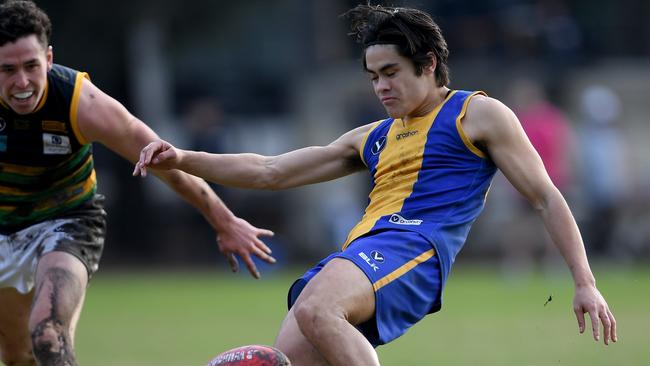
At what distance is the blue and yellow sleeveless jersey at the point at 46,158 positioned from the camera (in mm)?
6523

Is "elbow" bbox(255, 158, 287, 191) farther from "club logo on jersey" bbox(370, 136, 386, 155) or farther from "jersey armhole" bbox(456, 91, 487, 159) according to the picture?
"jersey armhole" bbox(456, 91, 487, 159)

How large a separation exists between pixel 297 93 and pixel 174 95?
236cm

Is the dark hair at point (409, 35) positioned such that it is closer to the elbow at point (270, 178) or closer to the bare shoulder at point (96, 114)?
the elbow at point (270, 178)

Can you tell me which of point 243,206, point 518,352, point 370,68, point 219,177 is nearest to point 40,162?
point 219,177

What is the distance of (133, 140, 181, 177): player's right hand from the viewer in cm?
598

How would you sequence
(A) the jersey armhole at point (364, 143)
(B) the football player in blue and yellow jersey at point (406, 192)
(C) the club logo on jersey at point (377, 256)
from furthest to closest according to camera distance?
(A) the jersey armhole at point (364, 143), (C) the club logo on jersey at point (377, 256), (B) the football player in blue and yellow jersey at point (406, 192)

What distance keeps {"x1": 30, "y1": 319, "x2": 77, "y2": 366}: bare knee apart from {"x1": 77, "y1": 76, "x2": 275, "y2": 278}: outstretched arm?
1.06 meters

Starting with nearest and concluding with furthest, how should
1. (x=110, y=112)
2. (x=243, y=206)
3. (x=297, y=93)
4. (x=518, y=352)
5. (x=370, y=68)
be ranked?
(x=370, y=68) < (x=110, y=112) < (x=518, y=352) < (x=243, y=206) < (x=297, y=93)

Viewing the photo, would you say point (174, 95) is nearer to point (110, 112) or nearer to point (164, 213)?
point (164, 213)

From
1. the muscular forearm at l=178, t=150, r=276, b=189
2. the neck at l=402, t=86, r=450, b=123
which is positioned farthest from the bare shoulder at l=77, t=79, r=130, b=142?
the neck at l=402, t=86, r=450, b=123

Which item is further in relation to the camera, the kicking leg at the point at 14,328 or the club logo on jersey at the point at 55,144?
the kicking leg at the point at 14,328

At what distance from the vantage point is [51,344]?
19.5 feet

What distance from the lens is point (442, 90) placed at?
621 cm

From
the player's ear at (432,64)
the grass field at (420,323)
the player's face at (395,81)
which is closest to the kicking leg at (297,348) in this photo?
the player's face at (395,81)
